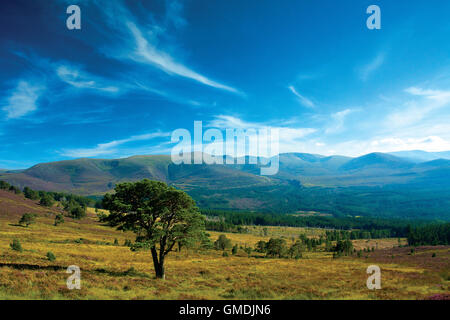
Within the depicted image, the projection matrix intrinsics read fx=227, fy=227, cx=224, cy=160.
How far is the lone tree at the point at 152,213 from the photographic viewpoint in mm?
25938

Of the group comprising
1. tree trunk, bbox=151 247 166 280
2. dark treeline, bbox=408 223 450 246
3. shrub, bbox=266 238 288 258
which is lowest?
dark treeline, bbox=408 223 450 246

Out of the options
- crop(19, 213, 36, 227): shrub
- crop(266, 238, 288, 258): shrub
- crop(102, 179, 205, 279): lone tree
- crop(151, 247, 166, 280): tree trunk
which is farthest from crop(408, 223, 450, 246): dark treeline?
crop(19, 213, 36, 227): shrub

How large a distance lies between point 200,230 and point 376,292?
19.4 m

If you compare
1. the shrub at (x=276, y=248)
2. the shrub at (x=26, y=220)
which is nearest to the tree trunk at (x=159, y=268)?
the shrub at (x=276, y=248)

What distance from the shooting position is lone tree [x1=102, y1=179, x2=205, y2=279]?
25.9 meters

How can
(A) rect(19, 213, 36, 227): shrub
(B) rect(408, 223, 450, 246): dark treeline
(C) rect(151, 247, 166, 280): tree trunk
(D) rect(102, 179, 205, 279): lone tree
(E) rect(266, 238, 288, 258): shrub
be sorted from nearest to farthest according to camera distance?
(D) rect(102, 179, 205, 279): lone tree, (C) rect(151, 247, 166, 280): tree trunk, (E) rect(266, 238, 288, 258): shrub, (A) rect(19, 213, 36, 227): shrub, (B) rect(408, 223, 450, 246): dark treeline

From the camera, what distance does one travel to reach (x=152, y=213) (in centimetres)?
2678

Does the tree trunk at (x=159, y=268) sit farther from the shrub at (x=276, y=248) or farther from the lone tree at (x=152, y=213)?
the shrub at (x=276, y=248)

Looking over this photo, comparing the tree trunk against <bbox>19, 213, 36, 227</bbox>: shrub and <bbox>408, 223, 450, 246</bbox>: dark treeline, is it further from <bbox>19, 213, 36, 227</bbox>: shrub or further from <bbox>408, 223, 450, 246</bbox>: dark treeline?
<bbox>408, 223, 450, 246</bbox>: dark treeline

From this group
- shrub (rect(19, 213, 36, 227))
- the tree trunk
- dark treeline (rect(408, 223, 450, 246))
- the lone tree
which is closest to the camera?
the lone tree

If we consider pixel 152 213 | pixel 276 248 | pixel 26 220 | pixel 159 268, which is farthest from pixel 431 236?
pixel 26 220

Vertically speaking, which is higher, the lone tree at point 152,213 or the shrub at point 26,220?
the lone tree at point 152,213
